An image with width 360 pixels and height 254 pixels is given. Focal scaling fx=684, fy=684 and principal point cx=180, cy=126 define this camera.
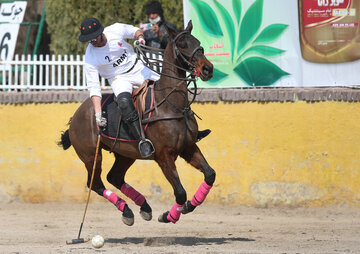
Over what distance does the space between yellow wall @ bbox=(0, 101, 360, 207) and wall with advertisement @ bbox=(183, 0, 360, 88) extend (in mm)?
477

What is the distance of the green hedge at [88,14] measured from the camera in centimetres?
1415

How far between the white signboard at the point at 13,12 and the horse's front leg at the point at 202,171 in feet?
27.7

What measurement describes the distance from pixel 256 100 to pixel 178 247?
12.5 ft

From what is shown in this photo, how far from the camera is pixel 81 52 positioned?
14789 mm

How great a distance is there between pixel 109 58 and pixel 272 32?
3685 millimetres

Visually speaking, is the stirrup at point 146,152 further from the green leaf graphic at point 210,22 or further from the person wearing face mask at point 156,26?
the green leaf graphic at point 210,22

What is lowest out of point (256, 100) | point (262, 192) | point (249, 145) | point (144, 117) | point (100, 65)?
point (262, 192)

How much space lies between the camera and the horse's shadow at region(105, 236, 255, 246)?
9.33 metres

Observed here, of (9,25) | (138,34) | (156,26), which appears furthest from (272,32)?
(9,25)

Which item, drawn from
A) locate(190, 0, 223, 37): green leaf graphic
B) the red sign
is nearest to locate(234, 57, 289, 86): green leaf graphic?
locate(190, 0, 223, 37): green leaf graphic

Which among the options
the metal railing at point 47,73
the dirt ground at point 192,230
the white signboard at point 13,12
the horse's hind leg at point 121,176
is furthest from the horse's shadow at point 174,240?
the white signboard at point 13,12

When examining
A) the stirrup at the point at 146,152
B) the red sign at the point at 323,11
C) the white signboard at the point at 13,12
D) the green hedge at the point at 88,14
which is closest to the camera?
the stirrup at the point at 146,152

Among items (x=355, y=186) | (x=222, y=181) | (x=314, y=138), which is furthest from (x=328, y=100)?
(x=222, y=181)

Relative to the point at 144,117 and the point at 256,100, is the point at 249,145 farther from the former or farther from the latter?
the point at 144,117
